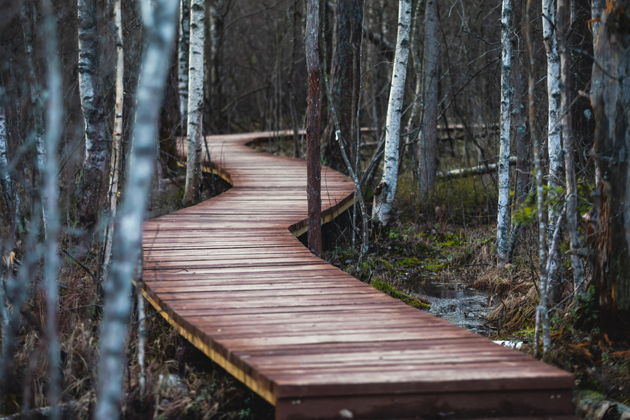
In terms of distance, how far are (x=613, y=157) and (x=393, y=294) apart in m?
3.08

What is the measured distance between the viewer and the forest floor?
430 cm

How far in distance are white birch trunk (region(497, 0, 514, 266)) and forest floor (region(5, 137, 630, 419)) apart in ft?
0.85

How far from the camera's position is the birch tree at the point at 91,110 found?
23.4 ft

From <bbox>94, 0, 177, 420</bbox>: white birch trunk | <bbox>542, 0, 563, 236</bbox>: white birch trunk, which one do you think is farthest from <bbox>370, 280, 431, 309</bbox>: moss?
<bbox>94, 0, 177, 420</bbox>: white birch trunk

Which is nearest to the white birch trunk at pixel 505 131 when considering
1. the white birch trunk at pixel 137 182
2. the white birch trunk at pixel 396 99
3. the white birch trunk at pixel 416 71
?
the white birch trunk at pixel 396 99

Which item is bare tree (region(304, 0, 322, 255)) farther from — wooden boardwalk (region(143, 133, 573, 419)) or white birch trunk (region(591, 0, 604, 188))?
white birch trunk (region(591, 0, 604, 188))

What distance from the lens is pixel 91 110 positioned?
7121mm

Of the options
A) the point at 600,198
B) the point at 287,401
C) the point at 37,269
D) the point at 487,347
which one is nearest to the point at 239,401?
the point at 287,401

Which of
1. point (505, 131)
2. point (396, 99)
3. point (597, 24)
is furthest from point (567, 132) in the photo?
point (396, 99)

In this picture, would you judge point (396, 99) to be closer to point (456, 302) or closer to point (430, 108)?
point (456, 302)

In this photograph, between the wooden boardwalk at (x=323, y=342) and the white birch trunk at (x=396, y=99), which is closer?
the wooden boardwalk at (x=323, y=342)

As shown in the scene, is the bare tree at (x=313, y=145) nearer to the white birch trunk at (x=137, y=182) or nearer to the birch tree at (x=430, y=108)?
the birch tree at (x=430, y=108)

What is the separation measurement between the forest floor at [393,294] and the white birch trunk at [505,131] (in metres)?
0.26

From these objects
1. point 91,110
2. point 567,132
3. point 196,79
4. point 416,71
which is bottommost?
point 567,132
